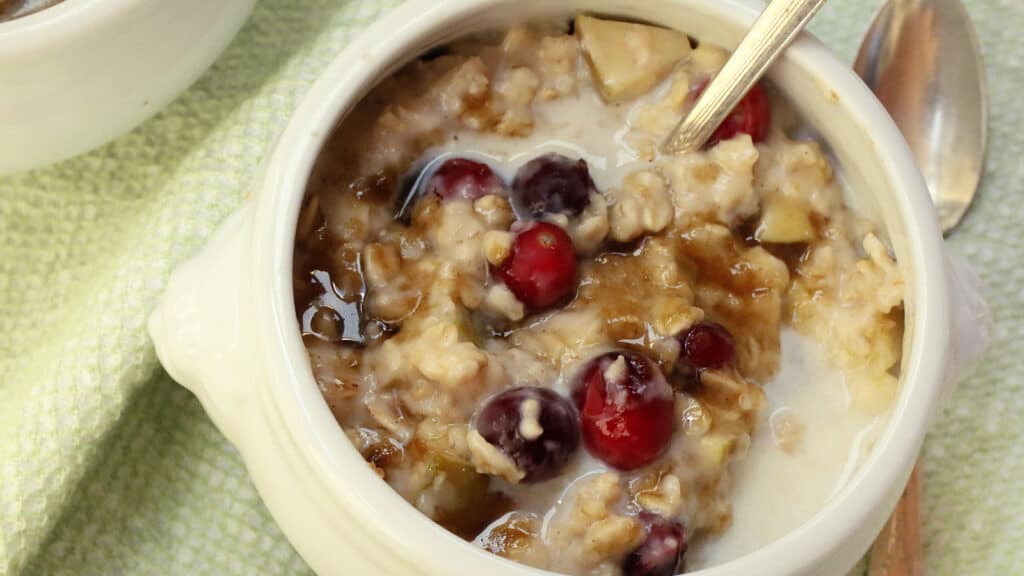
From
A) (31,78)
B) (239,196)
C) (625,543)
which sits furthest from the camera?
(239,196)

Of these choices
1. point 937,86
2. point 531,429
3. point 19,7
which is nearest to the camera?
point 531,429

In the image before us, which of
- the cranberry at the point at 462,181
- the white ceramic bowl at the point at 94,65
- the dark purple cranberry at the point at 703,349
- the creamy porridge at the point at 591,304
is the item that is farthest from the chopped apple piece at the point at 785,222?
the white ceramic bowl at the point at 94,65

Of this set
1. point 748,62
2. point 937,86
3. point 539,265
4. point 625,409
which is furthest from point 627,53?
point 937,86

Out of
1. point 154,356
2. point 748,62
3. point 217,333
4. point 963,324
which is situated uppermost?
point 748,62

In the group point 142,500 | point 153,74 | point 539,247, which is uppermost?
point 539,247

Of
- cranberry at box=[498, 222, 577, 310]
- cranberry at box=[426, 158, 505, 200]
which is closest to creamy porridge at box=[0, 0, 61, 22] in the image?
cranberry at box=[426, 158, 505, 200]

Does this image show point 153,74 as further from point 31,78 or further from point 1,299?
point 1,299

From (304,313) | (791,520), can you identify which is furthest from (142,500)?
(791,520)

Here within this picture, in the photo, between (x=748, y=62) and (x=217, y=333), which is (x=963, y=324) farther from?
(x=217, y=333)
